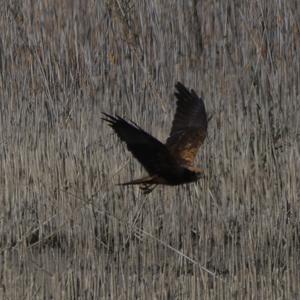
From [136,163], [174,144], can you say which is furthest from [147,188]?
[136,163]

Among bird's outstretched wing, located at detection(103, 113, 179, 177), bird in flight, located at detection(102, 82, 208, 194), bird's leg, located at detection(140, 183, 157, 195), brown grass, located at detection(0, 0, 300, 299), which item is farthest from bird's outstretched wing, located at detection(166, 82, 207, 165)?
brown grass, located at detection(0, 0, 300, 299)

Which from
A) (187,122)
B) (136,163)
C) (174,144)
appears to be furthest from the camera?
(136,163)

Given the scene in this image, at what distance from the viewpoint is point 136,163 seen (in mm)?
7801

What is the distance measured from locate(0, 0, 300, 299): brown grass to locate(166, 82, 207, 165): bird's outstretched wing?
464mm

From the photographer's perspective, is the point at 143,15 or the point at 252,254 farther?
the point at 143,15

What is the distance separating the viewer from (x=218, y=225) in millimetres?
7617

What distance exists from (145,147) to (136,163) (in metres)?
1.30

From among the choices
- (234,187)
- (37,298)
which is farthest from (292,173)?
(37,298)

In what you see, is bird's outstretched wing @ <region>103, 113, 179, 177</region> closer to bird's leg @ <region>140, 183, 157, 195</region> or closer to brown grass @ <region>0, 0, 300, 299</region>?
bird's leg @ <region>140, 183, 157, 195</region>

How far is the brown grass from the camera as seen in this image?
757 centimetres

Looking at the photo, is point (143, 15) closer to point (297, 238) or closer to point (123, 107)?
point (123, 107)

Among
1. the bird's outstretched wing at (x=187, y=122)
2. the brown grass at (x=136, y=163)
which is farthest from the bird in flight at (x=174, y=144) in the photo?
the brown grass at (x=136, y=163)

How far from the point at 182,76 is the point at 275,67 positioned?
56cm

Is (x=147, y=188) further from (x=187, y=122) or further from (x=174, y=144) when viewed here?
(x=187, y=122)
